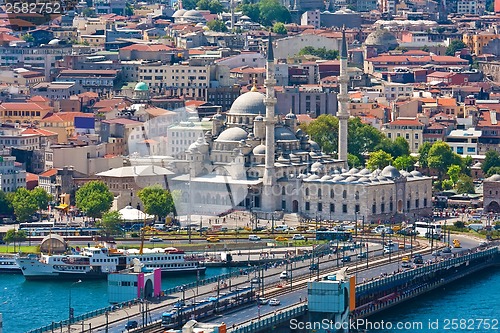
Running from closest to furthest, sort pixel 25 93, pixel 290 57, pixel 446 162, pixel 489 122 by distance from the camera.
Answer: pixel 446 162, pixel 489 122, pixel 25 93, pixel 290 57

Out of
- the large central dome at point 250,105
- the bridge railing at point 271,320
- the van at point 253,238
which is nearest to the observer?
the bridge railing at point 271,320

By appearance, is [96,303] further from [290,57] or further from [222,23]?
[222,23]

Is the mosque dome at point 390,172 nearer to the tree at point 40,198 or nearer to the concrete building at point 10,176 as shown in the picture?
the tree at point 40,198

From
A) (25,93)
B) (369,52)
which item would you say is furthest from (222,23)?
(25,93)

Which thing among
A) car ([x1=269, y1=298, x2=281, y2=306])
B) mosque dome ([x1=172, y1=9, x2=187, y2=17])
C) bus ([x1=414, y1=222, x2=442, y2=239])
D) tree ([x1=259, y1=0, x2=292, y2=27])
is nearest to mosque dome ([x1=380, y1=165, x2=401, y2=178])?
bus ([x1=414, y1=222, x2=442, y2=239])

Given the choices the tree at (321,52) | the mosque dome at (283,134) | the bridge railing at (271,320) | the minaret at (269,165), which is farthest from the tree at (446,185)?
the tree at (321,52)

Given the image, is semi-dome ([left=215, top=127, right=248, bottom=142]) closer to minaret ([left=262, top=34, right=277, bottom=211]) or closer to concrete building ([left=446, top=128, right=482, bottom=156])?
minaret ([left=262, top=34, right=277, bottom=211])
